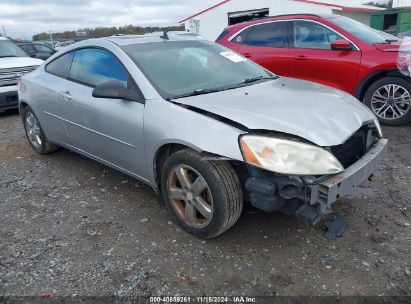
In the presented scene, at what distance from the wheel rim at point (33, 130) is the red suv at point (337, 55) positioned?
146 inches

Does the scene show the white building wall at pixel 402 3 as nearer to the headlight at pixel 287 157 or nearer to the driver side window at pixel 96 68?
the driver side window at pixel 96 68

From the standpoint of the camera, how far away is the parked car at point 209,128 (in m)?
2.41

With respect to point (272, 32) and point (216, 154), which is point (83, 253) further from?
point (272, 32)

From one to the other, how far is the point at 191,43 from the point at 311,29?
2.90 m

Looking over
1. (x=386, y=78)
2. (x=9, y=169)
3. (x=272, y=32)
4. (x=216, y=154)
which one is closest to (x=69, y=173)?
(x=9, y=169)

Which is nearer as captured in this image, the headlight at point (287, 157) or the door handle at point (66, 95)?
the headlight at point (287, 157)

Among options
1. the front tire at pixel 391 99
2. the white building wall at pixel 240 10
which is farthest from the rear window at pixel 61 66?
the white building wall at pixel 240 10

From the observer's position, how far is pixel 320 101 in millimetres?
2906

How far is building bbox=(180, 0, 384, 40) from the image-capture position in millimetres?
20641

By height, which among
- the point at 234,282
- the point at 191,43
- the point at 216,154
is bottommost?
the point at 234,282

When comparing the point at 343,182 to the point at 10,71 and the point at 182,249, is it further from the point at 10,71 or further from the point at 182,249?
the point at 10,71

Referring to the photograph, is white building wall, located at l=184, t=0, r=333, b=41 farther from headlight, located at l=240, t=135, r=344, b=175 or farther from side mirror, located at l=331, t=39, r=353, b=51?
headlight, located at l=240, t=135, r=344, b=175

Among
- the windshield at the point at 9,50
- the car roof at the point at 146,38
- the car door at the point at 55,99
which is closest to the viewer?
the car roof at the point at 146,38

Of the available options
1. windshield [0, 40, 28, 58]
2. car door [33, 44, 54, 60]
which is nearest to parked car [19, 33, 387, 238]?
windshield [0, 40, 28, 58]
